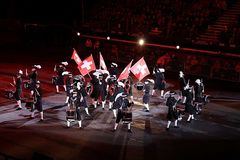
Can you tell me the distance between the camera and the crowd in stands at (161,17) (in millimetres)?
32094

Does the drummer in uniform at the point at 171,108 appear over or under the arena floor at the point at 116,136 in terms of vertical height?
over

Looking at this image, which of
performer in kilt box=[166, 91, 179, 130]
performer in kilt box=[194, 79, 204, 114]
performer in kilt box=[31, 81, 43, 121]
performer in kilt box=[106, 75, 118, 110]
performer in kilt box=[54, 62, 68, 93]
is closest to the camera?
performer in kilt box=[166, 91, 179, 130]

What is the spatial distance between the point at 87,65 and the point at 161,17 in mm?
13750

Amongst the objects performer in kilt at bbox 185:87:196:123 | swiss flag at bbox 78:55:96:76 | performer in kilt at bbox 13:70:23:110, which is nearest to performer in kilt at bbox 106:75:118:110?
swiss flag at bbox 78:55:96:76

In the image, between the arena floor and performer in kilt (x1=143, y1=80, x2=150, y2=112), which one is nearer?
the arena floor

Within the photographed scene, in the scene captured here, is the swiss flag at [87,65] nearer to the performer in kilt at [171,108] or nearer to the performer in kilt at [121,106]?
the performer in kilt at [121,106]

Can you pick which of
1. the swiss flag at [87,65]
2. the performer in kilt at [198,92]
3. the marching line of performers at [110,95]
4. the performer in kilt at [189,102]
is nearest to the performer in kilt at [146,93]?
the marching line of performers at [110,95]

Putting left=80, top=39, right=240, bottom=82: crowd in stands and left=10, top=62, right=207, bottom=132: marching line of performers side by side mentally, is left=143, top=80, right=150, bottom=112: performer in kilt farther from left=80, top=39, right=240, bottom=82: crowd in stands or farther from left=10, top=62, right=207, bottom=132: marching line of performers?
left=80, top=39, right=240, bottom=82: crowd in stands

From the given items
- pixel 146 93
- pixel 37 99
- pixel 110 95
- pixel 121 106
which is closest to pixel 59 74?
pixel 110 95

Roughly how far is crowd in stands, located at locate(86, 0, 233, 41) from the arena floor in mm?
10005

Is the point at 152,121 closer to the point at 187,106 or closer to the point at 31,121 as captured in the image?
the point at 187,106

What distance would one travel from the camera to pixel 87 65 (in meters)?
21.8

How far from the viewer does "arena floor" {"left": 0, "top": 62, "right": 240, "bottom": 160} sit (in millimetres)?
16328

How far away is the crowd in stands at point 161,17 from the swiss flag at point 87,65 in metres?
11.0
